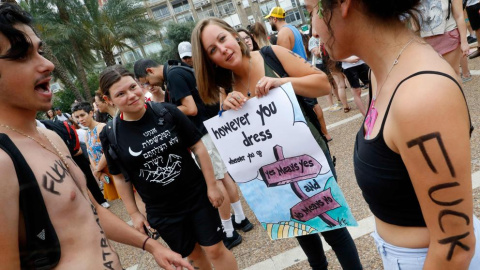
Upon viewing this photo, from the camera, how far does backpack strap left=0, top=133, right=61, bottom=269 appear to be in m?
1.03

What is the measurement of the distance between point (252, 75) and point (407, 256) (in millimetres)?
1346

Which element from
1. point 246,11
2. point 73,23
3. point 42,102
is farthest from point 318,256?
point 246,11

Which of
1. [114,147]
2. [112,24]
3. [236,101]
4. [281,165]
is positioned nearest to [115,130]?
[114,147]

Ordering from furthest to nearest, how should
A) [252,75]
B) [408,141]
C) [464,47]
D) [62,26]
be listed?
[62,26] → [464,47] → [252,75] → [408,141]

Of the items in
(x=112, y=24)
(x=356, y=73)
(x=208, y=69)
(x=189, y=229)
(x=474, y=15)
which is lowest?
(x=189, y=229)

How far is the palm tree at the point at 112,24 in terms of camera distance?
18.8m

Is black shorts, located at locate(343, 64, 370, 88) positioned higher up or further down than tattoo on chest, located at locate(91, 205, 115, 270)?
further down

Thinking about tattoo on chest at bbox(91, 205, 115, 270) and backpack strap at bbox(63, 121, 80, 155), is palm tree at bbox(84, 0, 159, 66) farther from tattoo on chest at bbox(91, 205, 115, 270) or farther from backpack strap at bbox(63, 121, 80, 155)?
tattoo on chest at bbox(91, 205, 115, 270)

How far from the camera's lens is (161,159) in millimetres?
2236

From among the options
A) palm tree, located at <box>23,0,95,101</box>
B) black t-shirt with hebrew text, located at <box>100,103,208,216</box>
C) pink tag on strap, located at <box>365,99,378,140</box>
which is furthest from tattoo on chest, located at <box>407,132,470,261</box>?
palm tree, located at <box>23,0,95,101</box>

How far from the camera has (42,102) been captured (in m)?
1.25

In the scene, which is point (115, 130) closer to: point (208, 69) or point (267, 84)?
point (208, 69)

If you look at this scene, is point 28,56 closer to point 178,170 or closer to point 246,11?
point 178,170

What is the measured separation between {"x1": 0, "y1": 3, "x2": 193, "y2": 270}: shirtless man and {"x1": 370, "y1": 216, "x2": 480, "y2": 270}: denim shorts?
44.3 inches
